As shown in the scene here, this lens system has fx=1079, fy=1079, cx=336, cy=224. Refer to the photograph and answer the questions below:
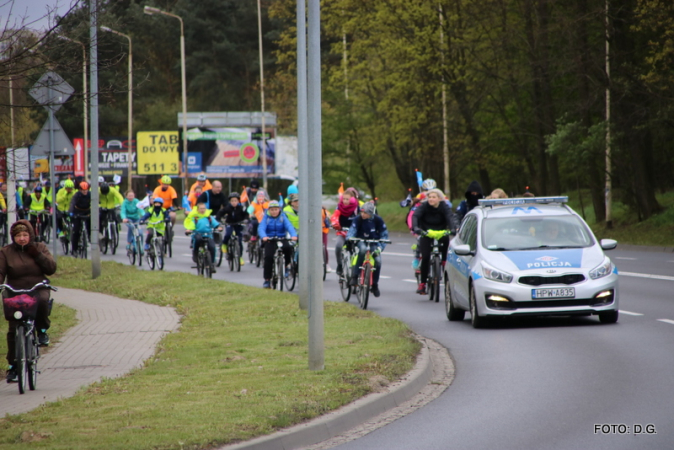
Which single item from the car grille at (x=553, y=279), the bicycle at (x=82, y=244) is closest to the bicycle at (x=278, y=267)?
the car grille at (x=553, y=279)

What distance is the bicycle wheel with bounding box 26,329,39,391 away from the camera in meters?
9.94

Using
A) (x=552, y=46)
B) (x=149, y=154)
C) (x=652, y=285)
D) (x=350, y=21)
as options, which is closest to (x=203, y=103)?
(x=149, y=154)

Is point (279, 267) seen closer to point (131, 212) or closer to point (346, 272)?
point (346, 272)

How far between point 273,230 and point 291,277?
101 centimetres

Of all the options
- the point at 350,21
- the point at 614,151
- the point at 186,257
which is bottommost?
the point at 186,257

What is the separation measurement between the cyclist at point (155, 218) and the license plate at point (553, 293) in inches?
546

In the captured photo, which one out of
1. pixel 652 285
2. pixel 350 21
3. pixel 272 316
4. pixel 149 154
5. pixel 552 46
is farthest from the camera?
pixel 149 154

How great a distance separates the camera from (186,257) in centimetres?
3109

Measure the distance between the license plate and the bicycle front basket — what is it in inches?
242

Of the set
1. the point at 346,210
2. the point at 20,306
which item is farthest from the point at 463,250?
the point at 346,210

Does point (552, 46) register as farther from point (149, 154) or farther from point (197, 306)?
point (149, 154)

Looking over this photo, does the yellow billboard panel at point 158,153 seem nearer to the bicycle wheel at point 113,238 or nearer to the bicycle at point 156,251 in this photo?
the bicycle wheel at point 113,238

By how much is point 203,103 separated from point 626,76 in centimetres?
4994

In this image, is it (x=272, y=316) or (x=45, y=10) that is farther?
(x=272, y=316)
